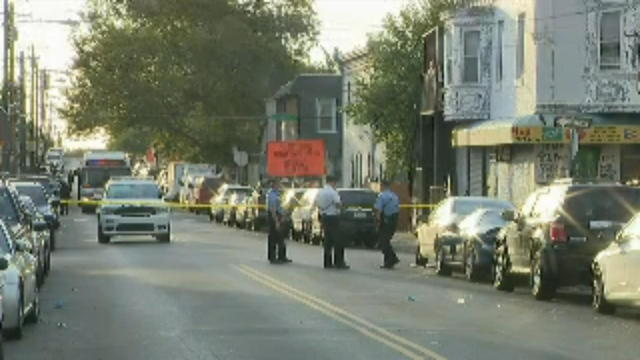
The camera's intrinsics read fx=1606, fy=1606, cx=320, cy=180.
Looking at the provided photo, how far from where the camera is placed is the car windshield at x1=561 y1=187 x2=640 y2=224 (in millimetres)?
22578

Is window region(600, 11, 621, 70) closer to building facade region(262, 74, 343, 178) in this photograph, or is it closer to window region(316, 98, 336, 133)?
building facade region(262, 74, 343, 178)

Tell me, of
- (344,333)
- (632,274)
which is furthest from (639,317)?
(344,333)

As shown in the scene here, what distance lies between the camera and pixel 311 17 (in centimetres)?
10431

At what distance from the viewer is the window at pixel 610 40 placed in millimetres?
45344

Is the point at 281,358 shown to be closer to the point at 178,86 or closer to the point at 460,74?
the point at 460,74

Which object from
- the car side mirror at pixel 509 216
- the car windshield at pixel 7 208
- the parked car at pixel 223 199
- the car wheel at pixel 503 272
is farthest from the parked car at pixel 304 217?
the car windshield at pixel 7 208

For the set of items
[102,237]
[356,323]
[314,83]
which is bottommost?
[356,323]

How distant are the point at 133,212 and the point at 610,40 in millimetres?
14308

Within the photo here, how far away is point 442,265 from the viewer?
99.0ft

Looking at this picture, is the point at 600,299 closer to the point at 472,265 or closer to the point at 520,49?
the point at 472,265

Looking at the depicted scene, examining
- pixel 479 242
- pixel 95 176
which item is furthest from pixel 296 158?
pixel 479 242

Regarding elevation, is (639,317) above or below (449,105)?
below

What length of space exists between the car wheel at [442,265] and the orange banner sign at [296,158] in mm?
43244

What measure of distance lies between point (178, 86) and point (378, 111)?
3814 cm
